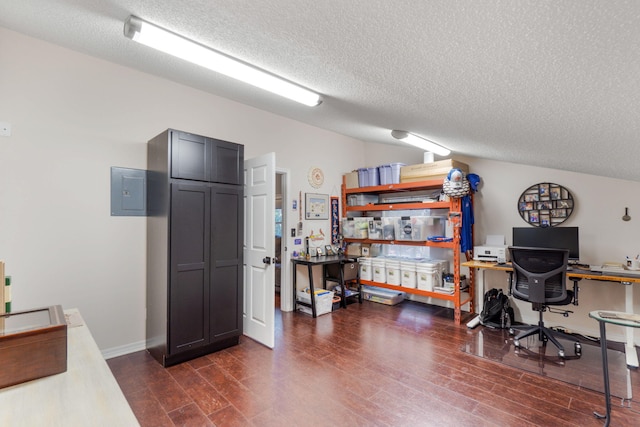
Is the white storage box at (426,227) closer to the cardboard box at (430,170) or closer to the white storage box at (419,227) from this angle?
the white storage box at (419,227)

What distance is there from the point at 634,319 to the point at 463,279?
256 centimetres

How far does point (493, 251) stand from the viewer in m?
3.82

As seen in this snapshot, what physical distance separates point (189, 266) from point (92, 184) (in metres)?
1.19

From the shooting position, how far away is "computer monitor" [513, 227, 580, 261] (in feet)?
11.1

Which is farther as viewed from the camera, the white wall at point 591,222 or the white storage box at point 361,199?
the white storage box at point 361,199

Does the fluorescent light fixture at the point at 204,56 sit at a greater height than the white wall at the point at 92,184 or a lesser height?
greater

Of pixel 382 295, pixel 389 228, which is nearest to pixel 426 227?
pixel 389 228

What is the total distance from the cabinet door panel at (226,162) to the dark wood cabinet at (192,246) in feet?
0.03

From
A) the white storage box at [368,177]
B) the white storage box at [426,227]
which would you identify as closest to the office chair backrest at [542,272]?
the white storage box at [426,227]

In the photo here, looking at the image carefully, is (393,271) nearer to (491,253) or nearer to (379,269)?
(379,269)

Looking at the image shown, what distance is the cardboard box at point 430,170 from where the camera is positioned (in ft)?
13.4

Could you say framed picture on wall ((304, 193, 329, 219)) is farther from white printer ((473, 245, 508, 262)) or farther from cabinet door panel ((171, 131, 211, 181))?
white printer ((473, 245, 508, 262))

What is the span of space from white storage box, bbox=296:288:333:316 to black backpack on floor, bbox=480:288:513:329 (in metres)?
2.01

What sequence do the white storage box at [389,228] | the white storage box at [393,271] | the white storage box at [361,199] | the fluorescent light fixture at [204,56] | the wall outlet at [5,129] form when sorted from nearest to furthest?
the fluorescent light fixture at [204,56] → the wall outlet at [5,129] → the white storage box at [393,271] → the white storage box at [389,228] → the white storage box at [361,199]
